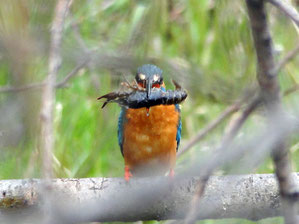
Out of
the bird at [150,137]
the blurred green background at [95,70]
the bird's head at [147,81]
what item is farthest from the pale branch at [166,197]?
the bird at [150,137]

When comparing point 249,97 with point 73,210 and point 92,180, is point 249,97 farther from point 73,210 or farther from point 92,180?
point 92,180

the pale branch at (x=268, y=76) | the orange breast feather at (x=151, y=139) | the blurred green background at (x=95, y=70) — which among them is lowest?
the pale branch at (x=268, y=76)

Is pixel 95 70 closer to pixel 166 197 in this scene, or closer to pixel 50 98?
pixel 50 98

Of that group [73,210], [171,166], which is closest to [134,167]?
[171,166]

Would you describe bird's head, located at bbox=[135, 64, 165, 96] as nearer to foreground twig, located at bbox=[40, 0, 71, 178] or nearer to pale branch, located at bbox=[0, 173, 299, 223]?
foreground twig, located at bbox=[40, 0, 71, 178]

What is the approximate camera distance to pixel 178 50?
11.5ft

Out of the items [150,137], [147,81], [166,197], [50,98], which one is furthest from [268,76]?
[150,137]

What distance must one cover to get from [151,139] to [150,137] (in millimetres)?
13

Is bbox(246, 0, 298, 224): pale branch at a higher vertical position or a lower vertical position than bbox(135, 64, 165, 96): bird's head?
lower

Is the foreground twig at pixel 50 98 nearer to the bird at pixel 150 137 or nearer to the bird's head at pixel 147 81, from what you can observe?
the bird's head at pixel 147 81

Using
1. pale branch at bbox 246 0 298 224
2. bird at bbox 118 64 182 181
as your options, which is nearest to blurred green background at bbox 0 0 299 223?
pale branch at bbox 246 0 298 224

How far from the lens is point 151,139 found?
268cm

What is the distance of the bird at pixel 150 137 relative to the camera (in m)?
2.63

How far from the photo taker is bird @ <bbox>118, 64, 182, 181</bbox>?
2.63m
